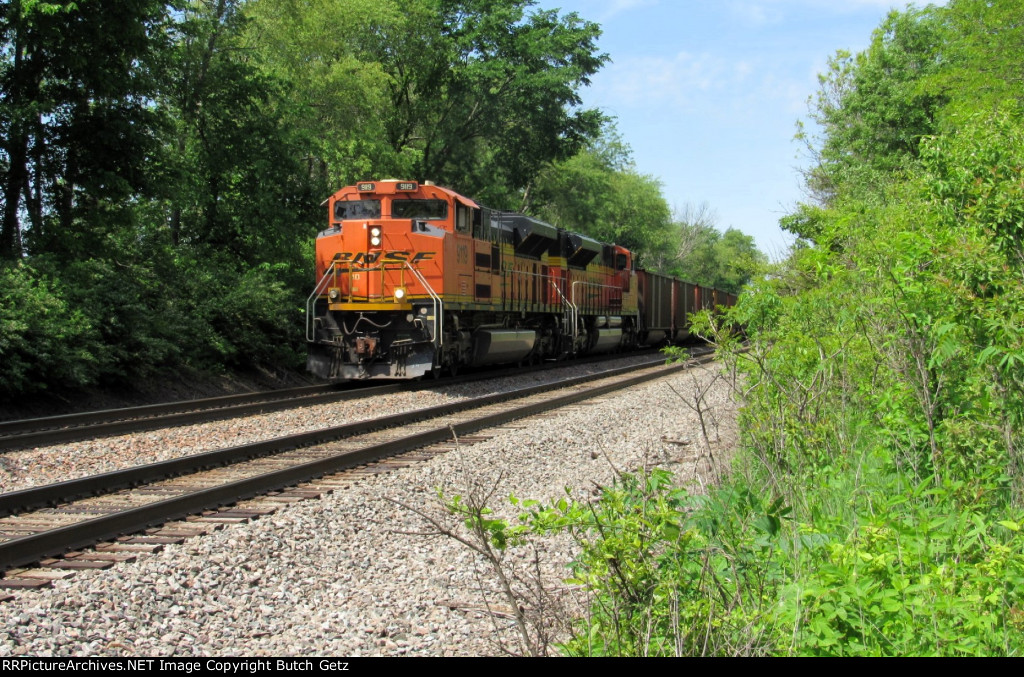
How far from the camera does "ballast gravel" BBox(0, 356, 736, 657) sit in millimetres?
3766

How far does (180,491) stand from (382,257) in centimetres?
842

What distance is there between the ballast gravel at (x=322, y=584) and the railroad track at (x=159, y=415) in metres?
1.09

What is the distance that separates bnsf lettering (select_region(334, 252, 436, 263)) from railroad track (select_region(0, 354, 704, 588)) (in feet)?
14.4

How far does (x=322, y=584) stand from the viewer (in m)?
4.70

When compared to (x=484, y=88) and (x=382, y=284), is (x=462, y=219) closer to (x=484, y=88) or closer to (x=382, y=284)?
(x=382, y=284)

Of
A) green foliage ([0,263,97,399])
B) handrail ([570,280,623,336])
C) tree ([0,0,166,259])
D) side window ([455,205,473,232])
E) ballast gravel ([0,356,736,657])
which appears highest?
tree ([0,0,166,259])

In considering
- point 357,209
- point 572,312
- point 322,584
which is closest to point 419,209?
point 357,209

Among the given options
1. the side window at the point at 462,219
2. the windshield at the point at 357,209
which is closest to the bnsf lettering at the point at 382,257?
the windshield at the point at 357,209

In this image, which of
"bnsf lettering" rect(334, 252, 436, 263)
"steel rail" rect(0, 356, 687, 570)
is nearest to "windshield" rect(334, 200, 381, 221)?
"bnsf lettering" rect(334, 252, 436, 263)

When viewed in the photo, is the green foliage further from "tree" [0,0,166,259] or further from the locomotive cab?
the locomotive cab

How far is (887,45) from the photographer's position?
32.3 meters

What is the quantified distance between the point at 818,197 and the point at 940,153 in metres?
31.7

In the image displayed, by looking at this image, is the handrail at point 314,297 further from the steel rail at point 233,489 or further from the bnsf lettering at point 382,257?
the steel rail at point 233,489
